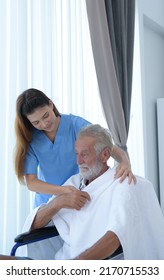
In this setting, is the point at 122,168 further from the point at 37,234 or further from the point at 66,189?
the point at 37,234

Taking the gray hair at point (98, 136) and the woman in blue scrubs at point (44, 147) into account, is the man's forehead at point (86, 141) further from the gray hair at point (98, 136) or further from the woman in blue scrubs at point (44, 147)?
the woman in blue scrubs at point (44, 147)

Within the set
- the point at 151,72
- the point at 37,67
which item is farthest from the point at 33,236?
the point at 151,72

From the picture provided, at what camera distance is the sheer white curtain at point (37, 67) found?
6.92 feet

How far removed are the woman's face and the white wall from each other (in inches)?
81.3

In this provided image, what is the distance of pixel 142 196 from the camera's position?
5.45 feet

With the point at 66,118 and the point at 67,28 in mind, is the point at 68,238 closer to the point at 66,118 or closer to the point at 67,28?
the point at 66,118

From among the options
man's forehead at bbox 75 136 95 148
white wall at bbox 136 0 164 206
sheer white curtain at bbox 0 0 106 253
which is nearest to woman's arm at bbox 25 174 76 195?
man's forehead at bbox 75 136 95 148

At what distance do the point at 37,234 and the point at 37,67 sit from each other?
1158mm

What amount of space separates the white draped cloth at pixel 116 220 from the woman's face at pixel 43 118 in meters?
0.37

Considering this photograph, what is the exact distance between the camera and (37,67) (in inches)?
92.8

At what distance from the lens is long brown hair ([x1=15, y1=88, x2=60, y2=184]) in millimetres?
1684

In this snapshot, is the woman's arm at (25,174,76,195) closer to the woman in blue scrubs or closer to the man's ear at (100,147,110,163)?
the woman in blue scrubs

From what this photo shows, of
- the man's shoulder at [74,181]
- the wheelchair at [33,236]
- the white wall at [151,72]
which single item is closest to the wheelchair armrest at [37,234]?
the wheelchair at [33,236]
